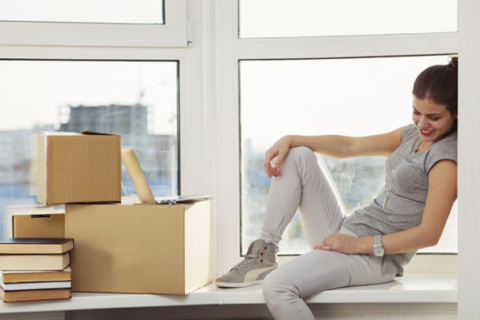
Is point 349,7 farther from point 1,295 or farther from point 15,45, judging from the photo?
point 1,295

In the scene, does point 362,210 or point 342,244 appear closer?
point 342,244

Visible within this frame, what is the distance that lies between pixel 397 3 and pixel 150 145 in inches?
43.1

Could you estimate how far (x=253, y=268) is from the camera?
137 cm

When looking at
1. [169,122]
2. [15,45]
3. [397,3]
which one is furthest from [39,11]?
[397,3]

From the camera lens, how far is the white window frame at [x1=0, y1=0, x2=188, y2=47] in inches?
63.4

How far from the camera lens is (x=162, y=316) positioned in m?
1.63

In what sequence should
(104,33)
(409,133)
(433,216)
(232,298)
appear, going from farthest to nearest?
(104,33)
(409,133)
(232,298)
(433,216)

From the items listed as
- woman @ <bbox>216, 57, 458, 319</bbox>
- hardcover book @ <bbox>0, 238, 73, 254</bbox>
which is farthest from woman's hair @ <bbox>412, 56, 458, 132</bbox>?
hardcover book @ <bbox>0, 238, 73, 254</bbox>

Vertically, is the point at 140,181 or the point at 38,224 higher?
the point at 140,181

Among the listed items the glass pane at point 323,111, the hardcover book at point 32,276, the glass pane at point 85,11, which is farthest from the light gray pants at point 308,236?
the glass pane at point 85,11

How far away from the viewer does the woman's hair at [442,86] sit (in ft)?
4.04

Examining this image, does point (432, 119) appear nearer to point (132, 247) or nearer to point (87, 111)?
point (132, 247)

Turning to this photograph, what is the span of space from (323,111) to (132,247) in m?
0.88

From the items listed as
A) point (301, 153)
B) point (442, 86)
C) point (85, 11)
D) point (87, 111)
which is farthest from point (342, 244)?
point (85, 11)
